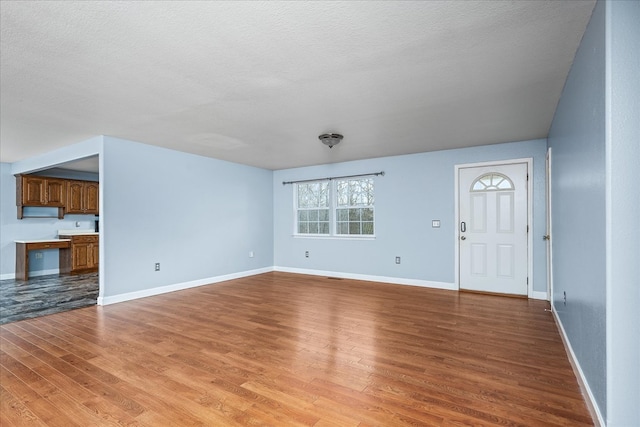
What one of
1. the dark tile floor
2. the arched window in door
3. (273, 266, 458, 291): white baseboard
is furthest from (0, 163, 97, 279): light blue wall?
the arched window in door

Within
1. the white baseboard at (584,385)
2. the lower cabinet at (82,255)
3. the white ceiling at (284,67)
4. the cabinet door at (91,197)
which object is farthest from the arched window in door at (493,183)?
the cabinet door at (91,197)

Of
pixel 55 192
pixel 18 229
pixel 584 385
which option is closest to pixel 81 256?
pixel 18 229

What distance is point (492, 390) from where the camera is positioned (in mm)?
2166

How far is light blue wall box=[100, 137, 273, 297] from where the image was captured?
457 cm

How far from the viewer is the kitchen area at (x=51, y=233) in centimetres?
629

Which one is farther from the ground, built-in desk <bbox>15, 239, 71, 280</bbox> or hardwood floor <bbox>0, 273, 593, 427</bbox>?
built-in desk <bbox>15, 239, 71, 280</bbox>

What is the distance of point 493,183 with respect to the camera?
5.08 meters

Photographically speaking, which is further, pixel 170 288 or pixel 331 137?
pixel 170 288

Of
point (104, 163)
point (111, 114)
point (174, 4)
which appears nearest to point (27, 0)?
point (174, 4)

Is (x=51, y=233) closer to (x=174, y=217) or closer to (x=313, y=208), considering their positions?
(x=174, y=217)

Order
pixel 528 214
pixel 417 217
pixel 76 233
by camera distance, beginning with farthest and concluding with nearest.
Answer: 1. pixel 76 233
2. pixel 417 217
3. pixel 528 214

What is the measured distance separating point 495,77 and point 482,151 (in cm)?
268

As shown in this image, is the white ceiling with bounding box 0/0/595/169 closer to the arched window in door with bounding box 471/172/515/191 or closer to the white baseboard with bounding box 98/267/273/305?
the arched window in door with bounding box 471/172/515/191

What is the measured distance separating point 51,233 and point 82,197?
1.00m
